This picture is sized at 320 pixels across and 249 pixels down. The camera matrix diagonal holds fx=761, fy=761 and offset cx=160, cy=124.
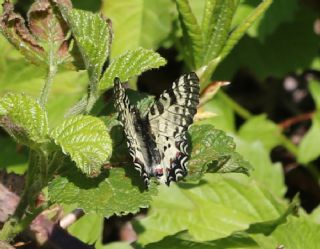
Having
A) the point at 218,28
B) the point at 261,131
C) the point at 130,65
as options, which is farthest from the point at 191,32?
the point at 261,131

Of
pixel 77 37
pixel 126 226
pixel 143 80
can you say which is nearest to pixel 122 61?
pixel 77 37

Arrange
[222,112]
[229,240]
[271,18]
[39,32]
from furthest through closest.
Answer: [222,112]
[271,18]
[229,240]
[39,32]

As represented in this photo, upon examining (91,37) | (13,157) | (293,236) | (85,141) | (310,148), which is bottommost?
(310,148)

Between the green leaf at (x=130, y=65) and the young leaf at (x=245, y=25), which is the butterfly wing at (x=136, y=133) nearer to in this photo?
the green leaf at (x=130, y=65)

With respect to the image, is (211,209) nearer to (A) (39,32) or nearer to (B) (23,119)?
(A) (39,32)

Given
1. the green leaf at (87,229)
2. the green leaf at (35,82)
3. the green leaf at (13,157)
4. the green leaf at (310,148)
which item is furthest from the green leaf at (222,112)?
the green leaf at (87,229)

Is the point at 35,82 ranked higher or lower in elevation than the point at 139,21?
lower
